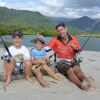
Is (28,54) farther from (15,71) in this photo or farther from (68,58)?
(68,58)

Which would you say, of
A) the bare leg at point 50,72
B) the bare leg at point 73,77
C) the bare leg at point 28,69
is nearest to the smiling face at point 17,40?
the bare leg at point 28,69

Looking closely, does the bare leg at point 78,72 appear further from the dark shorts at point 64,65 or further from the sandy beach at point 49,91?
the sandy beach at point 49,91

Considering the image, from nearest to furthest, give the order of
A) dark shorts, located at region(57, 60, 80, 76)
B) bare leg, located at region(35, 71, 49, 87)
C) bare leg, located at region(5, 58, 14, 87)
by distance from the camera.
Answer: bare leg, located at region(5, 58, 14, 87) → bare leg, located at region(35, 71, 49, 87) → dark shorts, located at region(57, 60, 80, 76)

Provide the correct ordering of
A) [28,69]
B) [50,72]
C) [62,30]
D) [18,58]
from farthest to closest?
1. [62,30]
2. [50,72]
3. [18,58]
4. [28,69]

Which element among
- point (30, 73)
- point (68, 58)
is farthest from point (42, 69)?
point (68, 58)

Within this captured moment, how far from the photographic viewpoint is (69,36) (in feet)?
23.1

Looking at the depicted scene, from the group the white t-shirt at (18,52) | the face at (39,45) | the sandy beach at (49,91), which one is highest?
the face at (39,45)

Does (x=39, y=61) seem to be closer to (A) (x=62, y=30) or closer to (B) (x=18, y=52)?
(B) (x=18, y=52)

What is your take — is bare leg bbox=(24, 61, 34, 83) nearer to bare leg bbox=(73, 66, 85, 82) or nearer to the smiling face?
the smiling face

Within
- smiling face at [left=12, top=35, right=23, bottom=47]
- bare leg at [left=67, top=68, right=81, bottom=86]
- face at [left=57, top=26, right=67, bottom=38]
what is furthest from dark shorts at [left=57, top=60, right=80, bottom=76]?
smiling face at [left=12, top=35, right=23, bottom=47]

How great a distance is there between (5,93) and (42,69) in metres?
1.14

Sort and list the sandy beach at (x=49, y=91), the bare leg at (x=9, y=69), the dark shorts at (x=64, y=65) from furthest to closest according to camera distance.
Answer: the dark shorts at (x=64, y=65), the bare leg at (x=9, y=69), the sandy beach at (x=49, y=91)

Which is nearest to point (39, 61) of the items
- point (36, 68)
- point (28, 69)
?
point (36, 68)

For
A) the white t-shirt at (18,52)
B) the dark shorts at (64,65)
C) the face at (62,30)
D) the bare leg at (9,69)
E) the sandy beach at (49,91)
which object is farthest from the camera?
the face at (62,30)
